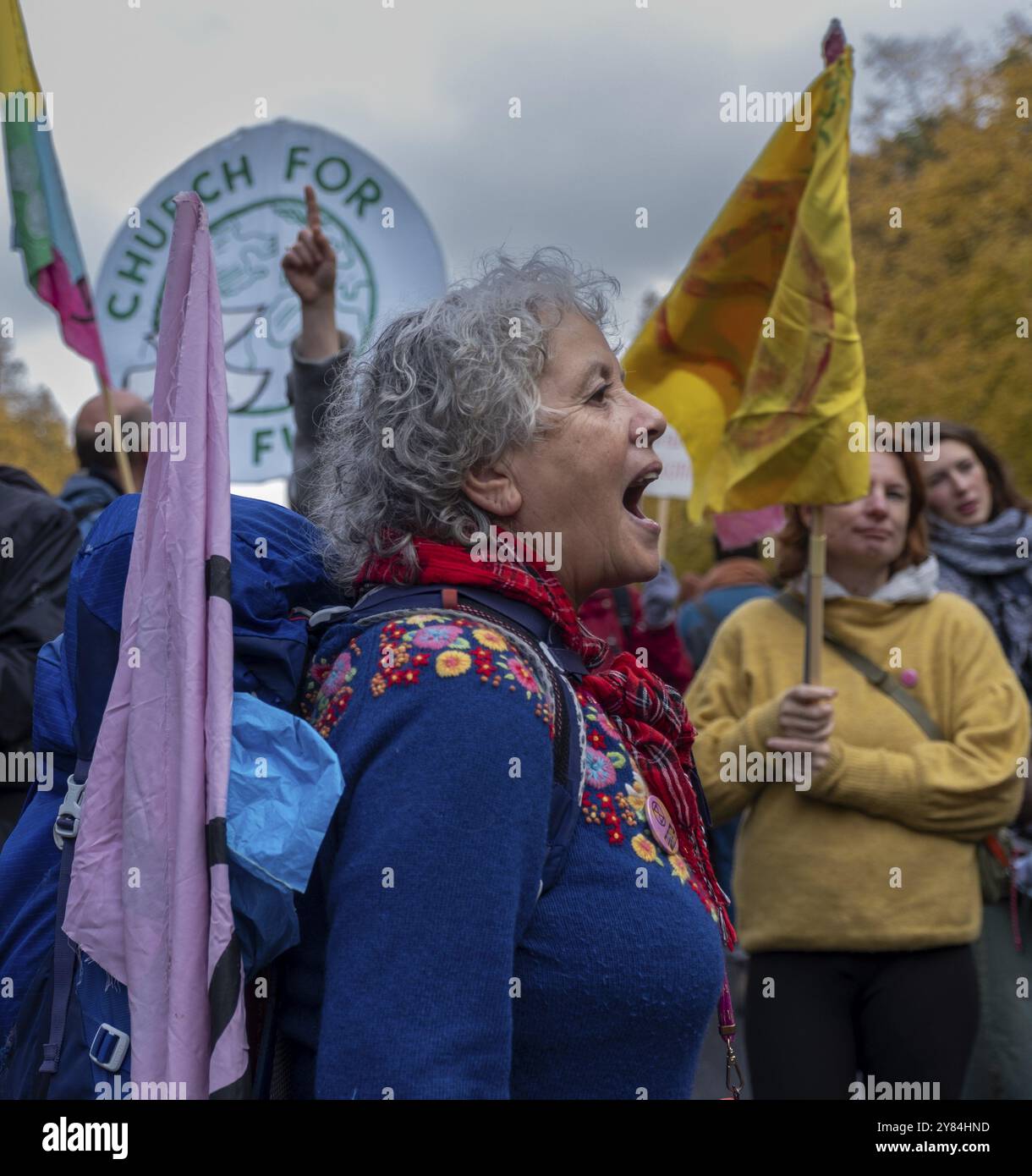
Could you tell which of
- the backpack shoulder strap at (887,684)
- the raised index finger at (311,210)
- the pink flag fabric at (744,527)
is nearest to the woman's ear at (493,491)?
the raised index finger at (311,210)

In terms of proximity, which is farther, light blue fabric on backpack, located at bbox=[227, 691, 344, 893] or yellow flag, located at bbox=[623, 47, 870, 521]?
yellow flag, located at bbox=[623, 47, 870, 521]

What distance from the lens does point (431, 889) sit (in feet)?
5.30

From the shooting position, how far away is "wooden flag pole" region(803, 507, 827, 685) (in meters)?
3.93

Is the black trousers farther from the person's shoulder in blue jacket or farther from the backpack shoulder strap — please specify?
the person's shoulder in blue jacket

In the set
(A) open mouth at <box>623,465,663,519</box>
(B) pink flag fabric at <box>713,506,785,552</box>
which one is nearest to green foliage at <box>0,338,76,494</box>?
(B) pink flag fabric at <box>713,506,785,552</box>

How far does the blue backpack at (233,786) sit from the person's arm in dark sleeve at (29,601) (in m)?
1.36

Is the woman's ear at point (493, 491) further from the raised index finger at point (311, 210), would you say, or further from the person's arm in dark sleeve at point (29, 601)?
the person's arm in dark sleeve at point (29, 601)

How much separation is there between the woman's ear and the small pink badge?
45 cm

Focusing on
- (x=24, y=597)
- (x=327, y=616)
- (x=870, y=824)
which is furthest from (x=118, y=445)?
(x=870, y=824)

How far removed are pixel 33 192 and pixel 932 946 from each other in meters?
3.21

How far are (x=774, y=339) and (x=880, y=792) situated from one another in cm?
130

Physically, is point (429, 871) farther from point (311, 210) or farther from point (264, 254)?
point (264, 254)

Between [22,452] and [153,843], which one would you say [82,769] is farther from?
[22,452]

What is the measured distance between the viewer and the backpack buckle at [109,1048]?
64.3 inches
